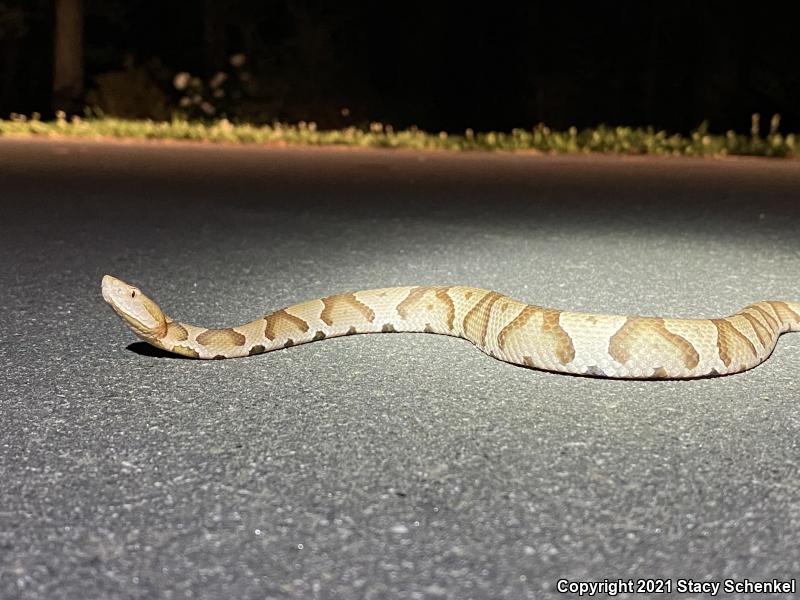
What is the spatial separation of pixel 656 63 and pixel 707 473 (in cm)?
3030

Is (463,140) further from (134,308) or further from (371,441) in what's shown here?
(371,441)

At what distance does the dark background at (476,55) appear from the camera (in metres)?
27.8

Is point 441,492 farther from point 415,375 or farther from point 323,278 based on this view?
point 323,278

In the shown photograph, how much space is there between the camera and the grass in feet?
59.0

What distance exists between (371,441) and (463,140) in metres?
16.8

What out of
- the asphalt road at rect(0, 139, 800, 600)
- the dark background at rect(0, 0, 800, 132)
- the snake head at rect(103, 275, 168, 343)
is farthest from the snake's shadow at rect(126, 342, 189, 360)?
the dark background at rect(0, 0, 800, 132)

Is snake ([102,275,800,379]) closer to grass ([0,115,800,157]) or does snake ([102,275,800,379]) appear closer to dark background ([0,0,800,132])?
grass ([0,115,800,157])

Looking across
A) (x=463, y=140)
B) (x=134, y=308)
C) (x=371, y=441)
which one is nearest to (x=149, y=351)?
(x=134, y=308)

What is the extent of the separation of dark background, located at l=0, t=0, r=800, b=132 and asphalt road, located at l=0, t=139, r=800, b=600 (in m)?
19.4

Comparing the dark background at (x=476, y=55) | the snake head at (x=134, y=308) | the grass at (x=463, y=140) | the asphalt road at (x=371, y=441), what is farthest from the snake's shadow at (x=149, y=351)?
the dark background at (x=476, y=55)

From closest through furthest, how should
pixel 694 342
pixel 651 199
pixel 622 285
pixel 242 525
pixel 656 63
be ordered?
1. pixel 242 525
2. pixel 694 342
3. pixel 622 285
4. pixel 651 199
5. pixel 656 63

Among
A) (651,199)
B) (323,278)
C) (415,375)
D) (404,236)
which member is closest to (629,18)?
(651,199)

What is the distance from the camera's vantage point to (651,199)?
38.3 ft

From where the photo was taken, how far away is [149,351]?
5.00 metres
